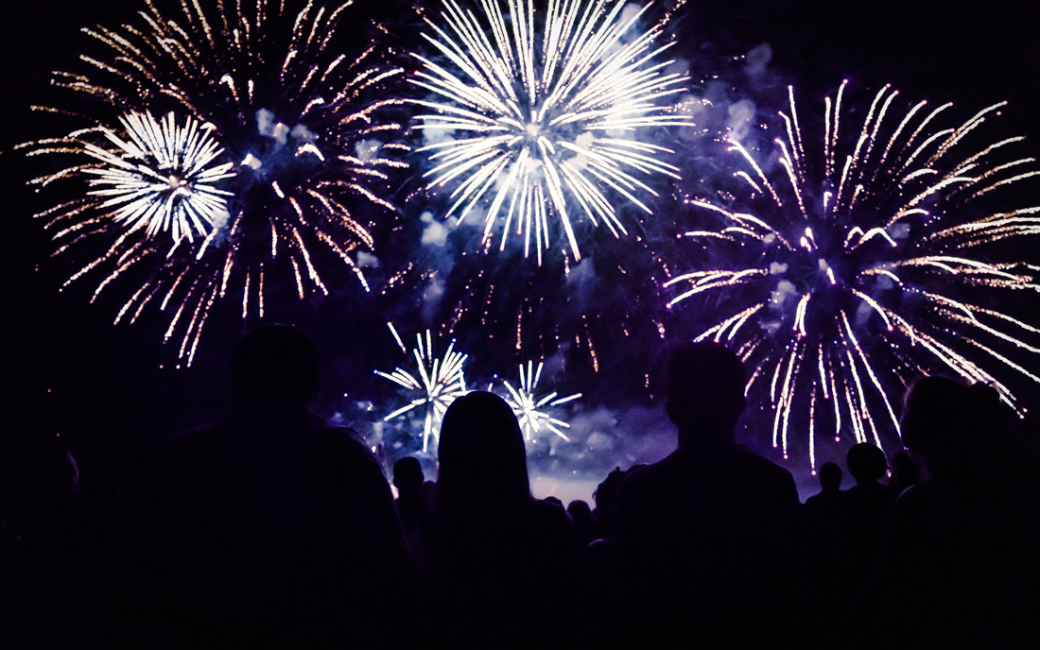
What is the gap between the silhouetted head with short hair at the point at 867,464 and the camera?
393 cm

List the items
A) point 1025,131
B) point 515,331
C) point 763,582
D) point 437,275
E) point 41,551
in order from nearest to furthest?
point 763,582
point 41,551
point 1025,131
point 437,275
point 515,331

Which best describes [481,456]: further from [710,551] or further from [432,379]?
[432,379]

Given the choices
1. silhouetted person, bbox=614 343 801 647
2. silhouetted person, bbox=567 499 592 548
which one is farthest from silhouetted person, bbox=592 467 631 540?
silhouetted person, bbox=614 343 801 647

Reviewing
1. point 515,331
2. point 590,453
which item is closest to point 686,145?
point 515,331

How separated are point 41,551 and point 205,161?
9.31 m

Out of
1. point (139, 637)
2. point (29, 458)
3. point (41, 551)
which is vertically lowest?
point (139, 637)

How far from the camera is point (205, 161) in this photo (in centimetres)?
1116

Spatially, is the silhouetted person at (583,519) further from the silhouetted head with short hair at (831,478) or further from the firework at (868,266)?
the firework at (868,266)

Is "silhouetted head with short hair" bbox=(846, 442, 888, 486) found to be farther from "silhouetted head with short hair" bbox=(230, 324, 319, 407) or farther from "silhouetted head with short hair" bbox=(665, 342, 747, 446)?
"silhouetted head with short hair" bbox=(230, 324, 319, 407)

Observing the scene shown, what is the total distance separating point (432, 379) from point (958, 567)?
1788cm

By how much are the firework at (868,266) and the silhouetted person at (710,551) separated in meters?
7.95

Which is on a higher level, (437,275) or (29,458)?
(437,275)

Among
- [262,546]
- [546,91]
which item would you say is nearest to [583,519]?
[262,546]

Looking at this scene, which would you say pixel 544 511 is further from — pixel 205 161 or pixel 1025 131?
pixel 1025 131
